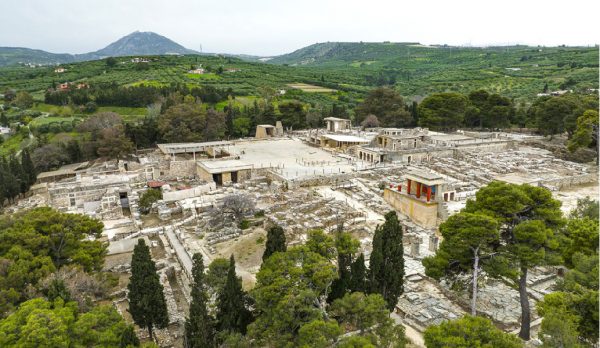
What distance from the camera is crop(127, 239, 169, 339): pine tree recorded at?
1590 cm

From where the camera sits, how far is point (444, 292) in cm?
1927

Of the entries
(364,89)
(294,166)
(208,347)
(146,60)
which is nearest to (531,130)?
(294,166)

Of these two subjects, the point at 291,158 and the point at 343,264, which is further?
the point at 291,158

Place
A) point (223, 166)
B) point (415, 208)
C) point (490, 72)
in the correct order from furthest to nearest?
point (490, 72), point (223, 166), point (415, 208)

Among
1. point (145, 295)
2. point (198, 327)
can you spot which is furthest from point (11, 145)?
point (198, 327)

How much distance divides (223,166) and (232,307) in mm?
24593

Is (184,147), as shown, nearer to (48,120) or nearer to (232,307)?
(48,120)

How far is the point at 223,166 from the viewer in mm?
38219

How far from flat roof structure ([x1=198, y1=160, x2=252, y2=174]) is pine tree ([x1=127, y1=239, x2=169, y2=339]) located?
21.1m

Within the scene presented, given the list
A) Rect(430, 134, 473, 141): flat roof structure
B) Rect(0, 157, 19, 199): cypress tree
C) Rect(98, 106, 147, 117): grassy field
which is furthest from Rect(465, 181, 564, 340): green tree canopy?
Rect(98, 106, 147, 117): grassy field

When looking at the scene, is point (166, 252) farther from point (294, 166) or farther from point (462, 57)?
point (462, 57)

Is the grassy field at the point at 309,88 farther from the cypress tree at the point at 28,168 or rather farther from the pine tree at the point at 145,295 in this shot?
the pine tree at the point at 145,295

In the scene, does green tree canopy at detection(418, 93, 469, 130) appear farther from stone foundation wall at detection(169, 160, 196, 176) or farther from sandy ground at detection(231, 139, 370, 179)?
stone foundation wall at detection(169, 160, 196, 176)

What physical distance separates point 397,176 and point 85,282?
93.9 feet
